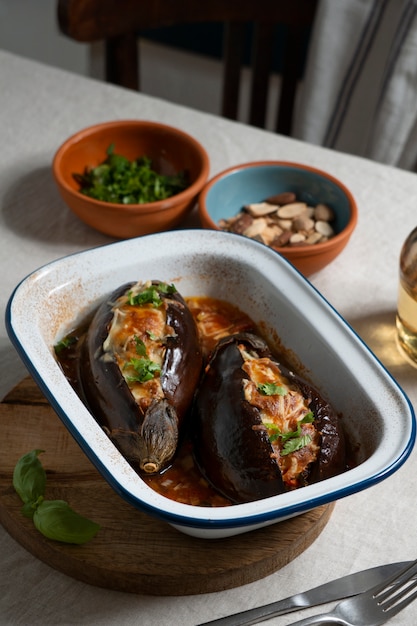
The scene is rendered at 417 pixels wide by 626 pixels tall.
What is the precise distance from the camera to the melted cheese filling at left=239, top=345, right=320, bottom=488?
0.79 metres

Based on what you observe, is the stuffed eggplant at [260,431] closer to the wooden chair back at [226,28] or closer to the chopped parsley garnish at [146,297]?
the chopped parsley garnish at [146,297]

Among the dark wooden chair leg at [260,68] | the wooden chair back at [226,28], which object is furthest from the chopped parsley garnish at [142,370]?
the dark wooden chair leg at [260,68]

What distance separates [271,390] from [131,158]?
2.45 ft

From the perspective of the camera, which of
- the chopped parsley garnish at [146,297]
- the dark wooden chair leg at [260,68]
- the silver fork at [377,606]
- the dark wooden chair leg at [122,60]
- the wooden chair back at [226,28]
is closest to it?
the silver fork at [377,606]

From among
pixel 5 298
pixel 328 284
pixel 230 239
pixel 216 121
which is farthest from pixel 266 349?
pixel 216 121

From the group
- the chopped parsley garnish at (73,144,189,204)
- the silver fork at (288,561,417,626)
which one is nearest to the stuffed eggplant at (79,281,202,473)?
the silver fork at (288,561,417,626)

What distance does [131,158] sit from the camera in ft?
4.71

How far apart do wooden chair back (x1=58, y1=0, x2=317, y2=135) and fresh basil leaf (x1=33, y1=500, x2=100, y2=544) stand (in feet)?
3.76

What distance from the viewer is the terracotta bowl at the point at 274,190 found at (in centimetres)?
125

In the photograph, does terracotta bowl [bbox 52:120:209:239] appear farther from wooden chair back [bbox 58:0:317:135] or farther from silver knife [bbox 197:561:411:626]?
silver knife [bbox 197:561:411:626]

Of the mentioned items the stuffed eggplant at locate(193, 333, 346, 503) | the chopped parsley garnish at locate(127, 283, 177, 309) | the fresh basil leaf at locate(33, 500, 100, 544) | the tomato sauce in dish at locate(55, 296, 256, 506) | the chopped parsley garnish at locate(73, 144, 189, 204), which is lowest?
the fresh basil leaf at locate(33, 500, 100, 544)

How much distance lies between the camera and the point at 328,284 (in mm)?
1237

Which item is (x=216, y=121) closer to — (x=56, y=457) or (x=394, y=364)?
(x=394, y=364)

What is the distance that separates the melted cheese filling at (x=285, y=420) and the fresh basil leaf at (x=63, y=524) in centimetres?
21
